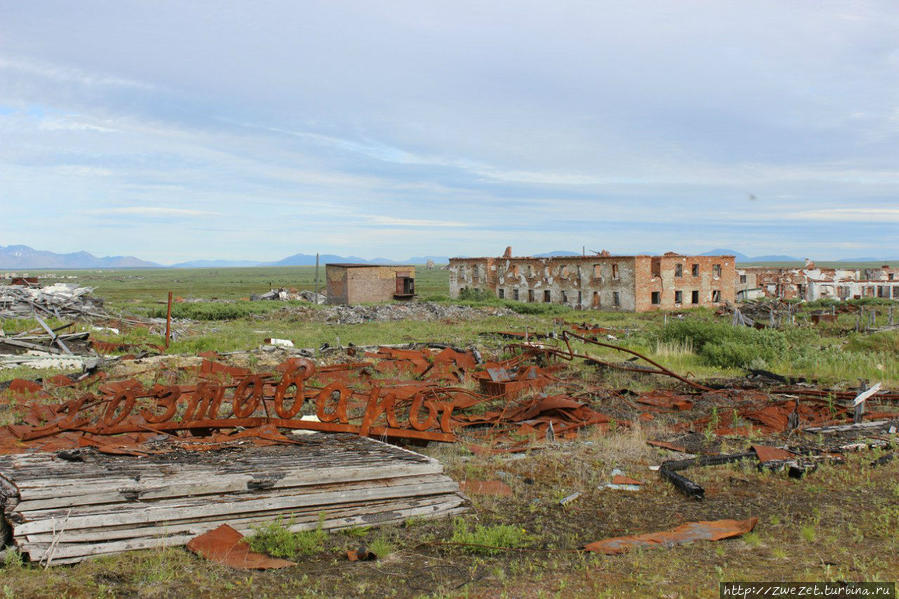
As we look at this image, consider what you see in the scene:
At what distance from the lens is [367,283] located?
1753 inches

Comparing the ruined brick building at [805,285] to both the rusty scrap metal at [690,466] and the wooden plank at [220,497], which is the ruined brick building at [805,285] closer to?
the rusty scrap metal at [690,466]

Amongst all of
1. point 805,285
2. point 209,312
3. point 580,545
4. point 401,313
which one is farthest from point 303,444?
point 805,285

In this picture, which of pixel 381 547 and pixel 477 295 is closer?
pixel 381 547

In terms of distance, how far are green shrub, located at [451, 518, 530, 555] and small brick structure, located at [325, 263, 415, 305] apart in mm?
38596

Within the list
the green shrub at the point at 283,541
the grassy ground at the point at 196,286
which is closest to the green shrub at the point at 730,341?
the green shrub at the point at 283,541

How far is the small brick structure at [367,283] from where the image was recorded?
43.9 metres

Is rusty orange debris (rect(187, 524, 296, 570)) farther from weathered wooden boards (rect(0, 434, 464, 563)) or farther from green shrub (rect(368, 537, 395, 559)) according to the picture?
green shrub (rect(368, 537, 395, 559))

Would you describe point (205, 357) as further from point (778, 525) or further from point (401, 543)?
point (778, 525)

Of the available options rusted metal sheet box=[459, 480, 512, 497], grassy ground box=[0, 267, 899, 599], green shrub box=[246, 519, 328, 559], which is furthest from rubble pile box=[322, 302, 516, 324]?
green shrub box=[246, 519, 328, 559]

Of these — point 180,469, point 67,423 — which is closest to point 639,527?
point 180,469

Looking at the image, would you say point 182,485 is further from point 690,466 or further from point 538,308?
point 538,308

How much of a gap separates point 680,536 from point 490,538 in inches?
60.6

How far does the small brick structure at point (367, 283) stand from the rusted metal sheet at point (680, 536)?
38891 millimetres

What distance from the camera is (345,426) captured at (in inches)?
288
